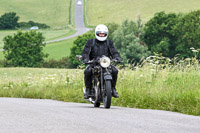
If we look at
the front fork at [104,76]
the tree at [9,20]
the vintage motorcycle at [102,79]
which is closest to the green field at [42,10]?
the tree at [9,20]

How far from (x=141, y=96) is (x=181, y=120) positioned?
335 cm

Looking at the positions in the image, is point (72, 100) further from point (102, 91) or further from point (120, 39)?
point (120, 39)

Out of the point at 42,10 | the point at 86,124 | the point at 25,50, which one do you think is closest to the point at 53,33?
the point at 25,50

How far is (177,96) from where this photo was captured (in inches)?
388

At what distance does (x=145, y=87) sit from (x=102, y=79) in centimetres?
193

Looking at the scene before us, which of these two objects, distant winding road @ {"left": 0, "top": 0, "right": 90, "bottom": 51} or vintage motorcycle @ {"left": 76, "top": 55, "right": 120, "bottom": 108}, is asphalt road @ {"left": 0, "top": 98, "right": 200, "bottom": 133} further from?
distant winding road @ {"left": 0, "top": 0, "right": 90, "bottom": 51}

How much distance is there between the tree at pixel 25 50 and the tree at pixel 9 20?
2912 centimetres

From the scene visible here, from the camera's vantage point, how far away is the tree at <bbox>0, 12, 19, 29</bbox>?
13538 cm

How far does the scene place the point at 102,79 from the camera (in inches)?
409

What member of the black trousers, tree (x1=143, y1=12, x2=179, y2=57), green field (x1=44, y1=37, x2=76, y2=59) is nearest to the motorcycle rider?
the black trousers

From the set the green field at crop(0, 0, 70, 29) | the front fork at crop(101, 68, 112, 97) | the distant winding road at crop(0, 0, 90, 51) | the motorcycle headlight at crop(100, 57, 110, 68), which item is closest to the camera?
the front fork at crop(101, 68, 112, 97)

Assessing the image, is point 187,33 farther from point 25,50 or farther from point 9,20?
point 9,20

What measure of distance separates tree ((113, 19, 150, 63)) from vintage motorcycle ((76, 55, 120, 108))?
70.3m

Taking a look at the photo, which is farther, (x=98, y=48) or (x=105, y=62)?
(x=98, y=48)
